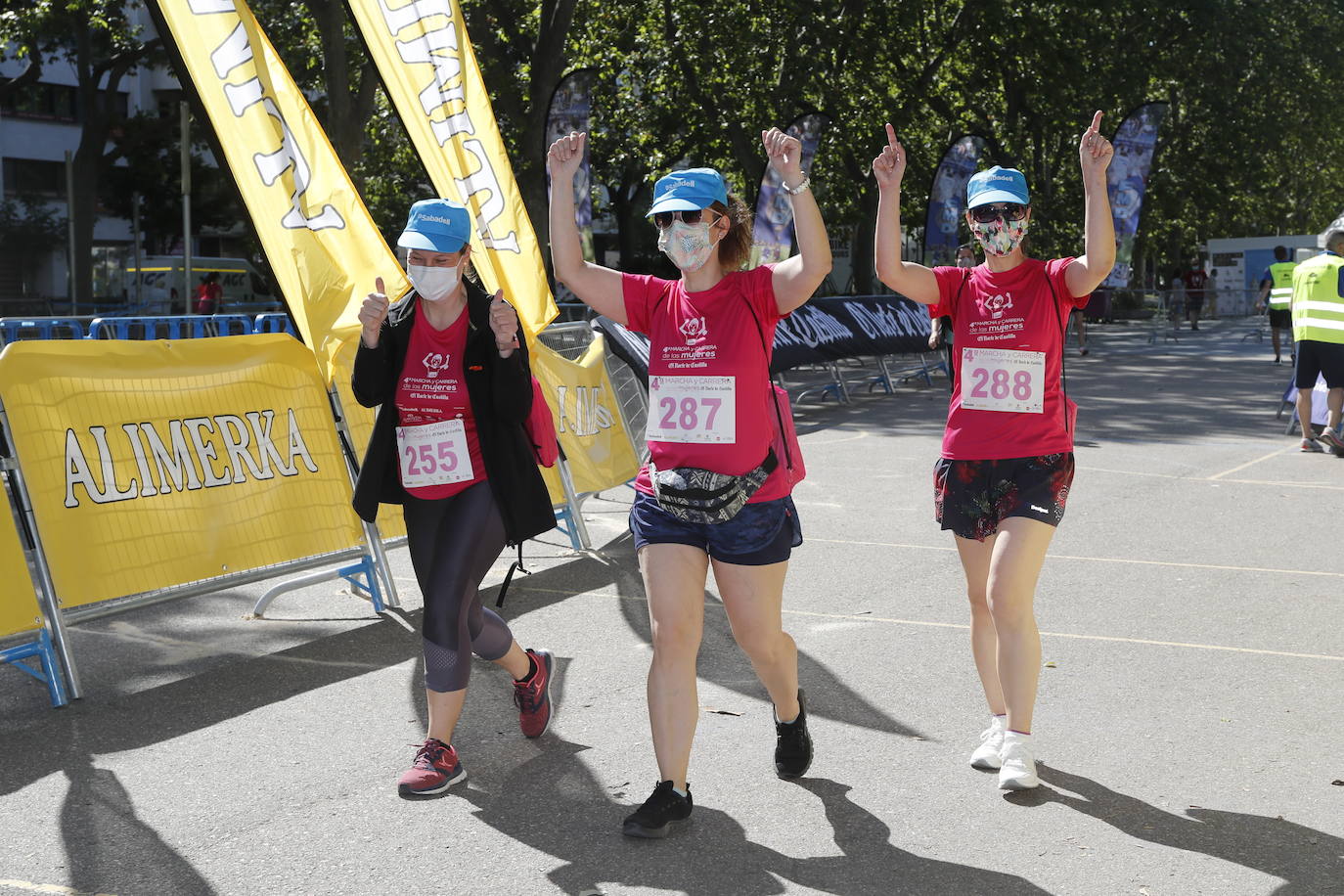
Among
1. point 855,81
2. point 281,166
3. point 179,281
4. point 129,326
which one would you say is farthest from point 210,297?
point 281,166

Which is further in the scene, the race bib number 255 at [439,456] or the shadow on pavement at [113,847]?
the race bib number 255 at [439,456]

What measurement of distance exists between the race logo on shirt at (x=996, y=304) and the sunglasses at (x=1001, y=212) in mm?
254

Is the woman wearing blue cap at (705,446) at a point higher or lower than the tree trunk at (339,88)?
lower

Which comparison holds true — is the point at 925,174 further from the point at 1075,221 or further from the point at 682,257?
the point at 682,257

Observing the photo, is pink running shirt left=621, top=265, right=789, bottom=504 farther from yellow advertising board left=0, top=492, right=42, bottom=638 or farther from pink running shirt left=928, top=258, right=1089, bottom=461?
yellow advertising board left=0, top=492, right=42, bottom=638

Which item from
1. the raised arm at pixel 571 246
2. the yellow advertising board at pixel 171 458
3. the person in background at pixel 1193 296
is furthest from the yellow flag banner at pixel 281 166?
the person in background at pixel 1193 296

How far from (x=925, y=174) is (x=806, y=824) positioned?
35.4 meters

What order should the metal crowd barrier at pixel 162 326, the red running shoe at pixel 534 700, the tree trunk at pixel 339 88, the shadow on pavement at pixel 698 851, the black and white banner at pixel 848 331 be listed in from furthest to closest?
1. the tree trunk at pixel 339 88
2. the black and white banner at pixel 848 331
3. the metal crowd barrier at pixel 162 326
4. the red running shoe at pixel 534 700
5. the shadow on pavement at pixel 698 851

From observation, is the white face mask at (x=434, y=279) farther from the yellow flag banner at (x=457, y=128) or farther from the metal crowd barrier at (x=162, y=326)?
the metal crowd barrier at (x=162, y=326)

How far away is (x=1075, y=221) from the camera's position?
3844 cm

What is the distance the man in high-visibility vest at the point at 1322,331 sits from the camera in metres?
13.1

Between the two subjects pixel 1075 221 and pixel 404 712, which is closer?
pixel 404 712

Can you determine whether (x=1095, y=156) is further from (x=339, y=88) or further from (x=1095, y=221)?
(x=339, y=88)

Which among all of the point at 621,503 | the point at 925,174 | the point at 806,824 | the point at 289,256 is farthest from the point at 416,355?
the point at 925,174
